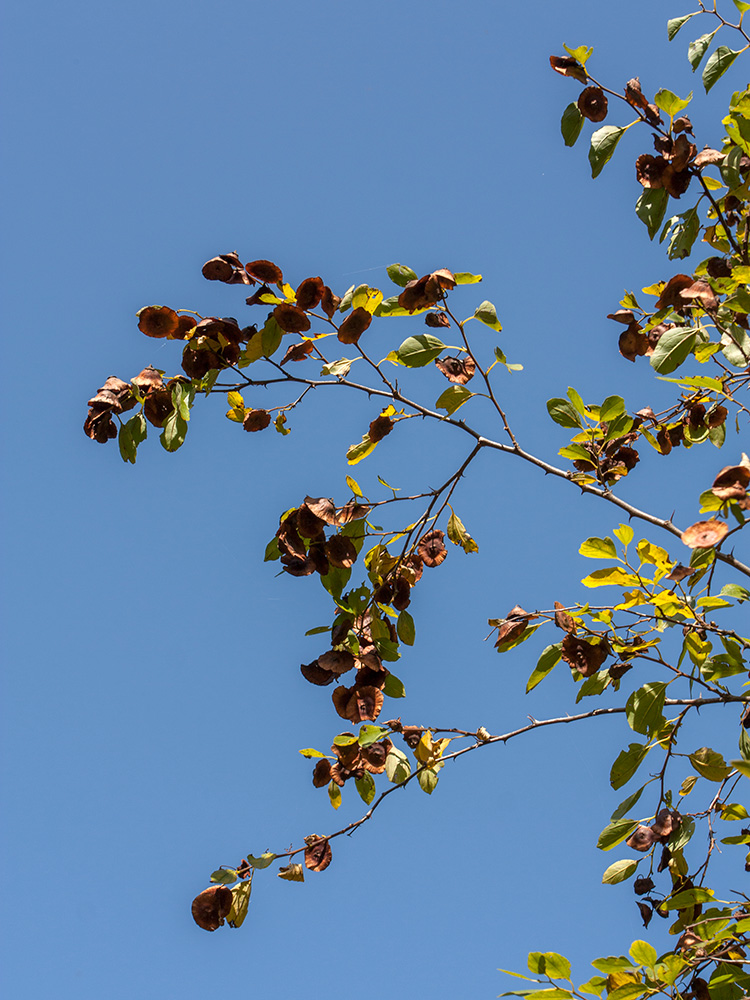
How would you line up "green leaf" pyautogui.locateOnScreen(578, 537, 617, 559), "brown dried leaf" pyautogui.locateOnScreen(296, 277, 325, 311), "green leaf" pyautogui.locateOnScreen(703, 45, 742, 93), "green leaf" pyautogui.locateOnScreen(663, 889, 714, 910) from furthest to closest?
"green leaf" pyautogui.locateOnScreen(703, 45, 742, 93)
"brown dried leaf" pyautogui.locateOnScreen(296, 277, 325, 311)
"green leaf" pyautogui.locateOnScreen(578, 537, 617, 559)
"green leaf" pyautogui.locateOnScreen(663, 889, 714, 910)

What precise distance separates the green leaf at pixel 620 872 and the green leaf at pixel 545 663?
47 centimetres

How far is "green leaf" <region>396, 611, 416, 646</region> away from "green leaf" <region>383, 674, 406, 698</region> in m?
0.11

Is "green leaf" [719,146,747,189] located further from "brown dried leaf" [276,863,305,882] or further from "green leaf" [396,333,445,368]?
"brown dried leaf" [276,863,305,882]

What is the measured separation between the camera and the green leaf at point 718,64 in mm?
2180

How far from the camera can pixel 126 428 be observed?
2.06m

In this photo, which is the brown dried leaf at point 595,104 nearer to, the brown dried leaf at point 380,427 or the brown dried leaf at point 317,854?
the brown dried leaf at point 380,427

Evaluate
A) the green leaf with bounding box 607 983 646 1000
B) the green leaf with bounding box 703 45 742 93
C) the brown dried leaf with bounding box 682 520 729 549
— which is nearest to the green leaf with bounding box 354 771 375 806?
the green leaf with bounding box 607 983 646 1000

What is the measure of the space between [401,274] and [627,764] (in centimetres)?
130

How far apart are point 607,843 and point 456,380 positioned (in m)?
1.20

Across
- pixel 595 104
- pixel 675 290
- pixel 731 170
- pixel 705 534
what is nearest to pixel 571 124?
pixel 595 104

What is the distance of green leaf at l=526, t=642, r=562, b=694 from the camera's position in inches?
79.3

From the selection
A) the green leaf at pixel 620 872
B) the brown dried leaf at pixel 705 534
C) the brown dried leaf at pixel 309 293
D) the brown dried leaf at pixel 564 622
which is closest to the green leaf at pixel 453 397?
the brown dried leaf at pixel 309 293

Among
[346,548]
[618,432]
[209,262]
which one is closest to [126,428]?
[209,262]

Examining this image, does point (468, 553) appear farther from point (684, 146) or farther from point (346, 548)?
point (684, 146)
